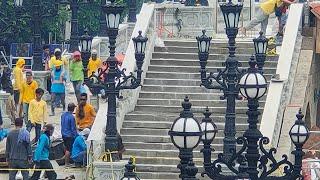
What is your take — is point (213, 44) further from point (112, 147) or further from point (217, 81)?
point (112, 147)

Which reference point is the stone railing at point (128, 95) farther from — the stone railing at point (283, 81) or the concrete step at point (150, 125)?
the stone railing at point (283, 81)

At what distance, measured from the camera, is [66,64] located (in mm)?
36844

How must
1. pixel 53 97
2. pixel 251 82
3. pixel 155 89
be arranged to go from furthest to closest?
pixel 53 97 < pixel 155 89 < pixel 251 82

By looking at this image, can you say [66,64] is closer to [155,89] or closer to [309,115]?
[155,89]

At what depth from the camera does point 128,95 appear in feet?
104

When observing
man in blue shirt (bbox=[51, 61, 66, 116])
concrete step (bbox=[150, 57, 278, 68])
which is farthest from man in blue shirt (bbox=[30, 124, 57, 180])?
man in blue shirt (bbox=[51, 61, 66, 116])

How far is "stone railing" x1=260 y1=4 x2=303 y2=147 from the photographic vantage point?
28766 mm

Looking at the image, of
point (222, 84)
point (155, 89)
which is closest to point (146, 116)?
point (155, 89)

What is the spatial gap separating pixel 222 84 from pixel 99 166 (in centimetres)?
288

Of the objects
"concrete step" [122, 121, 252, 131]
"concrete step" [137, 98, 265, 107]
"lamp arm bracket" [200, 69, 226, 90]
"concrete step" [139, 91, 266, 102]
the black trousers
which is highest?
"lamp arm bracket" [200, 69, 226, 90]

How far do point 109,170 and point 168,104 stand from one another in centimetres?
523

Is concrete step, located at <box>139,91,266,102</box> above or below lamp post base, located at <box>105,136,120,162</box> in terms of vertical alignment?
above

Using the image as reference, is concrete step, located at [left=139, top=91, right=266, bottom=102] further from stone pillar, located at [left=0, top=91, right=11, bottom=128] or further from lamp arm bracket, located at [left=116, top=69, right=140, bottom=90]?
stone pillar, located at [left=0, top=91, right=11, bottom=128]

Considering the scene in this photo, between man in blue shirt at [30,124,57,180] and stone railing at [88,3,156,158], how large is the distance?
111 centimetres
